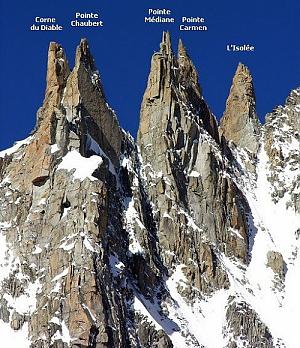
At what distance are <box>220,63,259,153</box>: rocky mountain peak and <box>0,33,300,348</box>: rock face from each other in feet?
22.7

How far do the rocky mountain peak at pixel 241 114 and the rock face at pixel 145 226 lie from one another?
6912 millimetres

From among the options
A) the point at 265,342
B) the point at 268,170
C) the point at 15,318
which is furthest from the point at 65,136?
the point at 268,170

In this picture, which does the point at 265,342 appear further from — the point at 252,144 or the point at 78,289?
the point at 252,144

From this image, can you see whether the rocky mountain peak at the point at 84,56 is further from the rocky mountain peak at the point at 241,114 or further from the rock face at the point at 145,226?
the rocky mountain peak at the point at 241,114

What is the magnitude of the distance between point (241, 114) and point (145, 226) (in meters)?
51.6

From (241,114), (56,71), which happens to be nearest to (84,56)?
(56,71)

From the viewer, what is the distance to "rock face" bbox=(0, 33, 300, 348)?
118500 mm

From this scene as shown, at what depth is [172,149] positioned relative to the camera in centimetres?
15025

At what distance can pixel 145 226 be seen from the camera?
5512 inches

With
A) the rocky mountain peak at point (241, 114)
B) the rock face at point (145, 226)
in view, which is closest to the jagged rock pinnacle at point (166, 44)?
the rock face at point (145, 226)

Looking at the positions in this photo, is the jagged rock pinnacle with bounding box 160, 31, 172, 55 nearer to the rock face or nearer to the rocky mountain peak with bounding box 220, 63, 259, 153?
the rock face

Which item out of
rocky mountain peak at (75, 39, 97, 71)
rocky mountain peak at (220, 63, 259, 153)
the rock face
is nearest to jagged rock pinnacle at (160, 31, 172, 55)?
the rock face

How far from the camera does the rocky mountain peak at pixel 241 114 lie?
182500 mm

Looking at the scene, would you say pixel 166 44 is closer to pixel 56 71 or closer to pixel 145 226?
pixel 56 71
